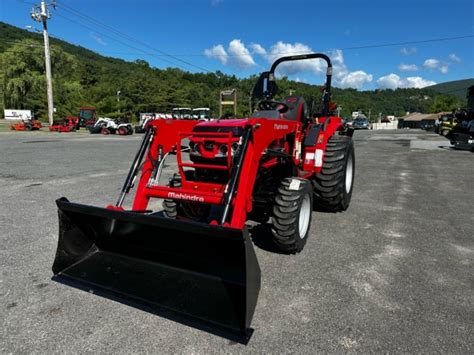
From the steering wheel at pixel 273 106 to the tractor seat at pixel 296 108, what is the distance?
64 millimetres

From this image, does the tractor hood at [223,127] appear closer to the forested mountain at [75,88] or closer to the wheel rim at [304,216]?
the wheel rim at [304,216]

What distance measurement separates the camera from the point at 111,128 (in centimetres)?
2689

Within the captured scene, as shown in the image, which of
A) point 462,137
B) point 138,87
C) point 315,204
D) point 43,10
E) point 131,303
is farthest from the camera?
point 138,87

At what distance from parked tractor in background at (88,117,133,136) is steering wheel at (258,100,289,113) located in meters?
→ 23.4

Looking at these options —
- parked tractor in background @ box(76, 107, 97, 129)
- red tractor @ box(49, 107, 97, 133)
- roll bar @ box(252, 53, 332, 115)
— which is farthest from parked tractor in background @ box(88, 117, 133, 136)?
roll bar @ box(252, 53, 332, 115)

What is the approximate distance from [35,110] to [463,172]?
178ft

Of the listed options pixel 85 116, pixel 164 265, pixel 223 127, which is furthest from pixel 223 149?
pixel 85 116

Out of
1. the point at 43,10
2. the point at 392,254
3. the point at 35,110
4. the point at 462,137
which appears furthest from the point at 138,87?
the point at 392,254

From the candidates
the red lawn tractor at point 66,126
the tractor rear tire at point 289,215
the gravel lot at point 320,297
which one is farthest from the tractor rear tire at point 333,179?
the red lawn tractor at point 66,126

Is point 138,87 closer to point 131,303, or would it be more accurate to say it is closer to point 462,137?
point 462,137

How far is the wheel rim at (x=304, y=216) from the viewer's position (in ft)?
11.8

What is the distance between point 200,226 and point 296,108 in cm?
262

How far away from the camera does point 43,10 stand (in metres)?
30.2

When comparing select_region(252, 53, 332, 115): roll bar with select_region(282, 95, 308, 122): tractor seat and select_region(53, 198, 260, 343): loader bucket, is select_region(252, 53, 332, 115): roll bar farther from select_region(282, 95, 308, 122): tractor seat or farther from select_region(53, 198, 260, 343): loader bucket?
select_region(53, 198, 260, 343): loader bucket
